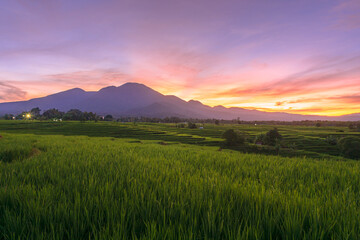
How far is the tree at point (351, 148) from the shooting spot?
57.9 meters

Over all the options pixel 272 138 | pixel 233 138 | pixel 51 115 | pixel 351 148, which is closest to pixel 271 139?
pixel 272 138

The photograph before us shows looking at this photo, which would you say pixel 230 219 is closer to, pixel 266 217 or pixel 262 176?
pixel 266 217

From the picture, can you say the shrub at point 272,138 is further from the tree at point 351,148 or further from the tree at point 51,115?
the tree at point 51,115

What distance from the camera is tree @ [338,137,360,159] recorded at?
190ft

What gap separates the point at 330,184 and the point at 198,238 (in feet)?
10.7

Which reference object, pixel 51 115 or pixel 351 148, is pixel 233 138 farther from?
pixel 51 115

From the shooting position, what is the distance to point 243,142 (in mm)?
79812

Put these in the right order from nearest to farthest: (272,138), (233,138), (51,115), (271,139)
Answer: (233,138) → (271,139) → (272,138) → (51,115)

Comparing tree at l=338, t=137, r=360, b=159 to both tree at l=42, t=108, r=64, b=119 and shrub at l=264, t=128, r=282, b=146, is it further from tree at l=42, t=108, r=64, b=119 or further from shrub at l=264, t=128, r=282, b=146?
tree at l=42, t=108, r=64, b=119

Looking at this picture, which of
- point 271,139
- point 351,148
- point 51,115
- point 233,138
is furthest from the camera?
point 51,115

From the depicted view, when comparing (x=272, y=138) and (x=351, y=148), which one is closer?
(x=351, y=148)

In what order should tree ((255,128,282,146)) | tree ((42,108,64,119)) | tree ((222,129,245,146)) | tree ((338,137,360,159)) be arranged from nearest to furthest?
tree ((338,137,360,159)), tree ((222,129,245,146)), tree ((255,128,282,146)), tree ((42,108,64,119))

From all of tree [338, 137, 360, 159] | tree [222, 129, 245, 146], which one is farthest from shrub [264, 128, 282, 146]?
tree [338, 137, 360, 159]

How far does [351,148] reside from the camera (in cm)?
6016
